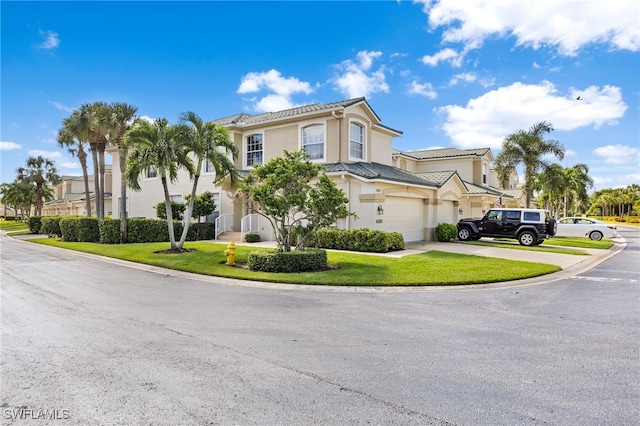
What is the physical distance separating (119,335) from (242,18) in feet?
48.8

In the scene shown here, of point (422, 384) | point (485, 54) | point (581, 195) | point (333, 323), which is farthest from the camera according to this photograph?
point (581, 195)

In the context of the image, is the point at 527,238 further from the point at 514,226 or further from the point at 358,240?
the point at 358,240

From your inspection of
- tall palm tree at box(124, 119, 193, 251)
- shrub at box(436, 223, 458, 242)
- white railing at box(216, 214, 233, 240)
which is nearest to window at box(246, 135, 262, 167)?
white railing at box(216, 214, 233, 240)

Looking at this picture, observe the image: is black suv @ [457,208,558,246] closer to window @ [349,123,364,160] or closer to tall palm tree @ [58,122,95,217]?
window @ [349,123,364,160]

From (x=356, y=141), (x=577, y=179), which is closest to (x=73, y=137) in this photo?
(x=356, y=141)

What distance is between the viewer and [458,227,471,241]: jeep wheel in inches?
864

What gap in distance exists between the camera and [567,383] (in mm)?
4129

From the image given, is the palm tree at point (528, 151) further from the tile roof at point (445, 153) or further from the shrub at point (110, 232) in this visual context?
the shrub at point (110, 232)

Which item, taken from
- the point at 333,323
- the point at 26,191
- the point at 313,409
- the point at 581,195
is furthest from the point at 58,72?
the point at 581,195

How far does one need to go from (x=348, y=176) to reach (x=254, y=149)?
7.48m

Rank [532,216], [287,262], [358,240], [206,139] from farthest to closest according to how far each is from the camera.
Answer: [532,216]
[358,240]
[206,139]
[287,262]

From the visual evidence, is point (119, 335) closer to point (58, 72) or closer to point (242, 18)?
point (242, 18)

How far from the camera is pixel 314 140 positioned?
2041 centimetres

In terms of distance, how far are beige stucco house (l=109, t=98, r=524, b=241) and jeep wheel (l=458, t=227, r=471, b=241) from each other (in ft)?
4.78
